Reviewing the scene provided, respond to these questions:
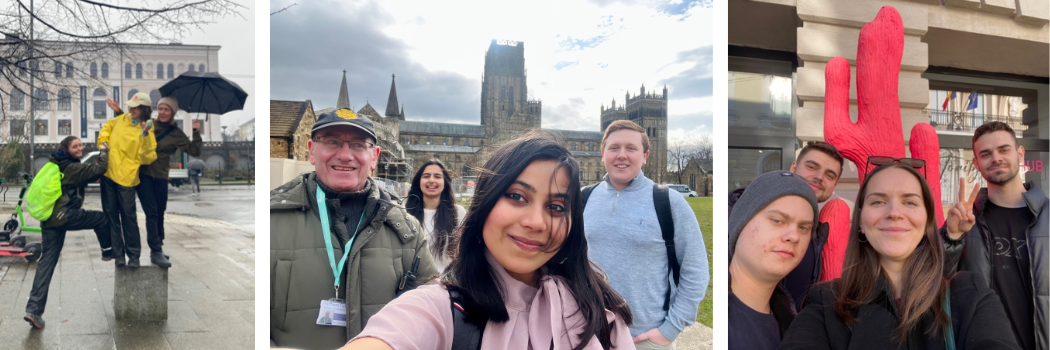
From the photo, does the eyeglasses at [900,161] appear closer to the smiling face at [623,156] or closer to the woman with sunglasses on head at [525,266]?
the smiling face at [623,156]

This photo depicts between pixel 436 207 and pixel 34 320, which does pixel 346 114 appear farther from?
pixel 34 320

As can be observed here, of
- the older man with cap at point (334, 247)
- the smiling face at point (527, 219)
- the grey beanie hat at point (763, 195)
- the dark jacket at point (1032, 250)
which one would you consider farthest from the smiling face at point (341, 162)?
the dark jacket at point (1032, 250)

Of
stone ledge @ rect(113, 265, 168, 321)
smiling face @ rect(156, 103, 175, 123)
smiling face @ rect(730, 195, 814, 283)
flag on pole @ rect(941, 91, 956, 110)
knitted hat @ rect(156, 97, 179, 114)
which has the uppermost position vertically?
flag on pole @ rect(941, 91, 956, 110)

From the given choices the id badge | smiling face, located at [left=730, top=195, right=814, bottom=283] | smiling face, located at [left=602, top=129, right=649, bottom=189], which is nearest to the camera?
the id badge

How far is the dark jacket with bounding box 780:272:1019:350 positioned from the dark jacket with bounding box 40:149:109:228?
4.31m

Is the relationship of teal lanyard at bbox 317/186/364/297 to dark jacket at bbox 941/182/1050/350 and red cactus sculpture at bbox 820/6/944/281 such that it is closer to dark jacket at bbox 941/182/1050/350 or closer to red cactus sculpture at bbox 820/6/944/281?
red cactus sculpture at bbox 820/6/944/281

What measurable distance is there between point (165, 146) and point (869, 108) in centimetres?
447

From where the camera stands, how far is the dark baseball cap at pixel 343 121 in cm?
243

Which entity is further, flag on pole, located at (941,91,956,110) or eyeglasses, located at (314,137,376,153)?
flag on pole, located at (941,91,956,110)

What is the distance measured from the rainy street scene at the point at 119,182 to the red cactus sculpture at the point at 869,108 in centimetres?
371

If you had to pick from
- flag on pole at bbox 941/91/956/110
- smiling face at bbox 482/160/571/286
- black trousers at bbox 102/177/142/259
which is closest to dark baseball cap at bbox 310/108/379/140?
smiling face at bbox 482/160/571/286

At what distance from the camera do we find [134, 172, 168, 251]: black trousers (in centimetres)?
316

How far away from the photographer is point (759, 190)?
3107 mm

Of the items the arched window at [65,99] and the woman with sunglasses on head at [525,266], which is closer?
the woman with sunglasses on head at [525,266]
